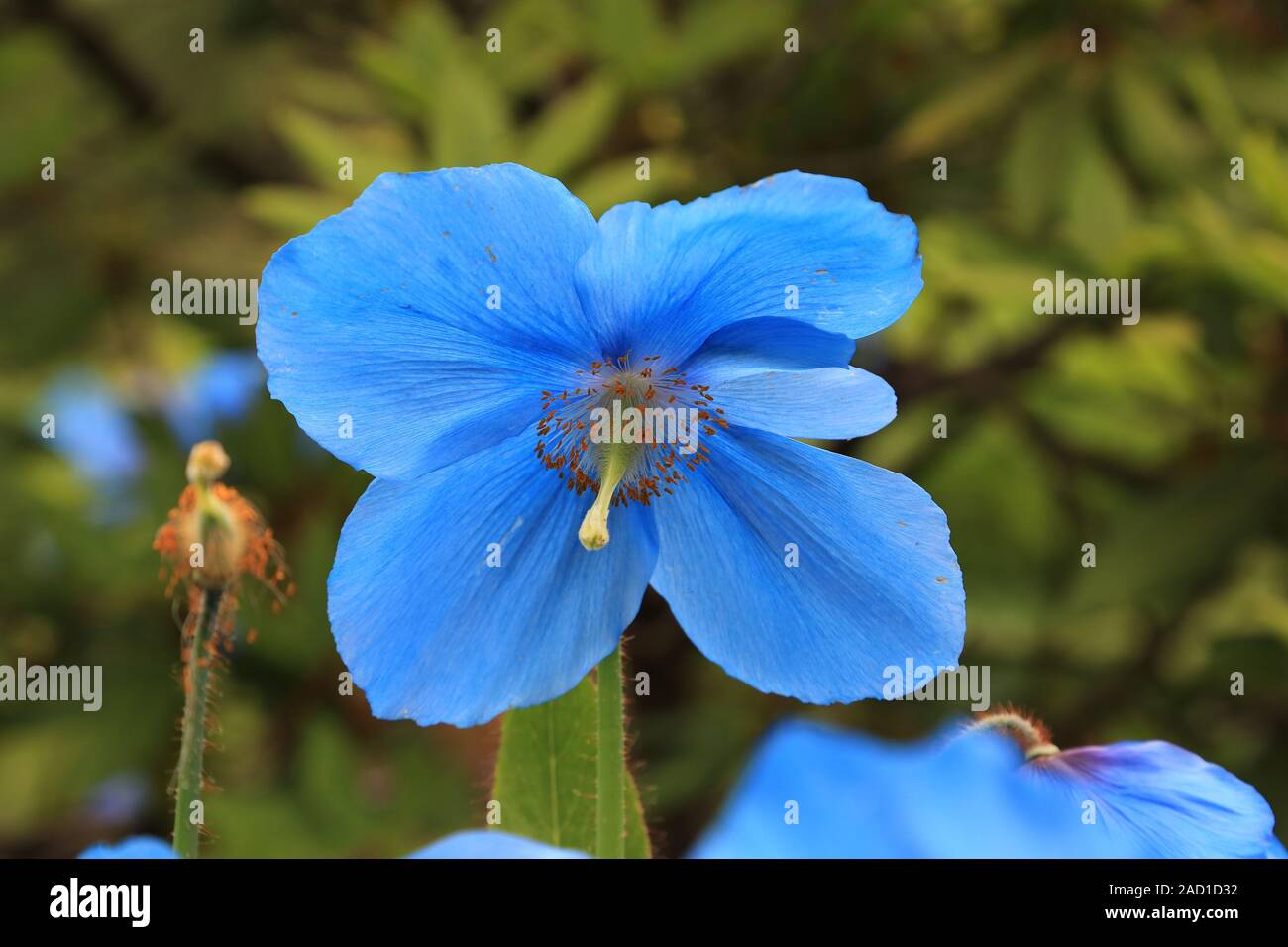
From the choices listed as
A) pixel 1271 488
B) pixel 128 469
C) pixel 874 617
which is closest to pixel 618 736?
pixel 874 617

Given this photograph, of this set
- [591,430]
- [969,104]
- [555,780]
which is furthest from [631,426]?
[969,104]

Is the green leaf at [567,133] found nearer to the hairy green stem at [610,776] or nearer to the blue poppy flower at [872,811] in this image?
the hairy green stem at [610,776]

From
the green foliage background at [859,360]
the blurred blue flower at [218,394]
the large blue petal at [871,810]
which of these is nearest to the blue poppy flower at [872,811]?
the large blue petal at [871,810]

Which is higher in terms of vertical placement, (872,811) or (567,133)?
(567,133)

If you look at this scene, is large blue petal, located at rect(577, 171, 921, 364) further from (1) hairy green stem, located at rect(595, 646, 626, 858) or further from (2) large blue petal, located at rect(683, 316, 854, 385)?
(1) hairy green stem, located at rect(595, 646, 626, 858)

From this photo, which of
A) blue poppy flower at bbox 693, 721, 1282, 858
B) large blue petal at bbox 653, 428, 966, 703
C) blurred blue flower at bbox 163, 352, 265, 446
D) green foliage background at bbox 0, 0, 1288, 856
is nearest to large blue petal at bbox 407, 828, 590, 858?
blue poppy flower at bbox 693, 721, 1282, 858

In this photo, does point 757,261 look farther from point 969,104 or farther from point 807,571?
point 969,104
